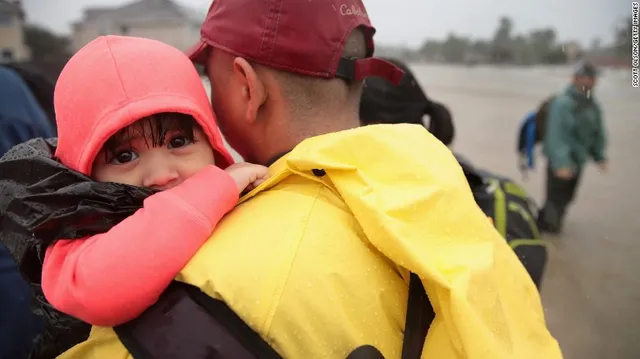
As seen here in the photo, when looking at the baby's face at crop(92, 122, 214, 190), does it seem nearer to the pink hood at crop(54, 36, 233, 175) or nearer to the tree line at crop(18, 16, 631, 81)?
the pink hood at crop(54, 36, 233, 175)

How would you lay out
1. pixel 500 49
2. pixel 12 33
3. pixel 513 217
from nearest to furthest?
pixel 513 217 → pixel 12 33 → pixel 500 49

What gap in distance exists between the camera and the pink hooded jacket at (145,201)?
851mm

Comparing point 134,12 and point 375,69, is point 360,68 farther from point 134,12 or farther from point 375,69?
point 134,12

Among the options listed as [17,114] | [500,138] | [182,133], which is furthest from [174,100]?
[500,138]

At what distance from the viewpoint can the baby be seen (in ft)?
2.80

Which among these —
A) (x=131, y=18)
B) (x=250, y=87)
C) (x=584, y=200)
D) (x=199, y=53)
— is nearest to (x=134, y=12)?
(x=131, y=18)

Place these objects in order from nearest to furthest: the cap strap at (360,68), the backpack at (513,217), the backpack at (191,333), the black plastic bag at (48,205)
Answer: the backpack at (191,333) < the black plastic bag at (48,205) < the cap strap at (360,68) < the backpack at (513,217)

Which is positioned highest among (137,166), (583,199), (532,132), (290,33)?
(290,33)

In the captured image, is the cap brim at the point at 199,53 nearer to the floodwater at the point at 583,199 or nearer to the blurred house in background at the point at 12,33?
the blurred house in background at the point at 12,33

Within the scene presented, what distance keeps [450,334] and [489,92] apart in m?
10.2

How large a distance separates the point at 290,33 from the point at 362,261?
21.0 inches

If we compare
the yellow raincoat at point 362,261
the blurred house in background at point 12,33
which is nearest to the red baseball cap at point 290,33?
the yellow raincoat at point 362,261

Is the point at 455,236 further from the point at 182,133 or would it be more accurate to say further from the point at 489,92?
the point at 489,92

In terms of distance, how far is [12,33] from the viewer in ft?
12.9
